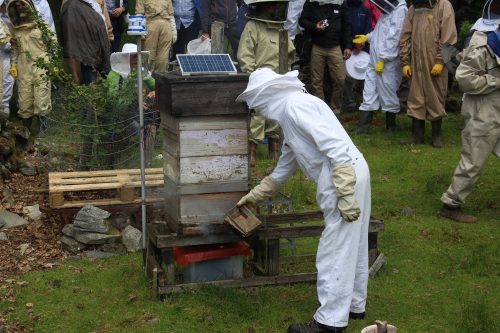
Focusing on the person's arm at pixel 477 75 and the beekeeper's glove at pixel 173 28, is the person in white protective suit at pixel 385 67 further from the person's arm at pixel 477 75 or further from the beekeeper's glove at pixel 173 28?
the person's arm at pixel 477 75

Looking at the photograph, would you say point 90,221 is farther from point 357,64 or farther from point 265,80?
point 357,64

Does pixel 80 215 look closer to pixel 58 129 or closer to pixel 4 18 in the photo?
pixel 58 129

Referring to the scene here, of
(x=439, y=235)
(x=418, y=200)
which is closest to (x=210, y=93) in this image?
(x=439, y=235)

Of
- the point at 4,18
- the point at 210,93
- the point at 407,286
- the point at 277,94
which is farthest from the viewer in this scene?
the point at 4,18

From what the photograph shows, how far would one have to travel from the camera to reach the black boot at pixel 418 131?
11.6m

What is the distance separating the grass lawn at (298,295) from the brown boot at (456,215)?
0.37ft

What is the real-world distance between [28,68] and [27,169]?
160cm

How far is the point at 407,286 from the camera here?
22.0 feet

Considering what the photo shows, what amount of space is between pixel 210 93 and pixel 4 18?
568 centimetres

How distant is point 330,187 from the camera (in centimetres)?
543

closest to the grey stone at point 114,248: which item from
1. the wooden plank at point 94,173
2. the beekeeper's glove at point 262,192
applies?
the wooden plank at point 94,173

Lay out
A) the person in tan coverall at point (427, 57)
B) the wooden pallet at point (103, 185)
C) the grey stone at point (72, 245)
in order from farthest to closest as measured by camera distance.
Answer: the person in tan coverall at point (427, 57)
the wooden pallet at point (103, 185)
the grey stone at point (72, 245)

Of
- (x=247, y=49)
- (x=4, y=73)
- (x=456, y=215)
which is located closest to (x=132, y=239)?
(x=456, y=215)

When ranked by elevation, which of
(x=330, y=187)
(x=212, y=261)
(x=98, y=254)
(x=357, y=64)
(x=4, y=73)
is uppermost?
(x=330, y=187)
